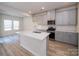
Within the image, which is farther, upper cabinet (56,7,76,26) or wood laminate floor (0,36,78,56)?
upper cabinet (56,7,76,26)

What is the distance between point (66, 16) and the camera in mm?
3270

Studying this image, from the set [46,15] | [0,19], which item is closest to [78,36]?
[46,15]

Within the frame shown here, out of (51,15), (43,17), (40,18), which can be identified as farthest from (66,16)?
(40,18)

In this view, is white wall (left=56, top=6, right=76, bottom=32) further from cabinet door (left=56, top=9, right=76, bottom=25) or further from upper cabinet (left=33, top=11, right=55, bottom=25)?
upper cabinet (left=33, top=11, right=55, bottom=25)

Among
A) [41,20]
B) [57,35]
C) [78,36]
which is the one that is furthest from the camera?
[41,20]

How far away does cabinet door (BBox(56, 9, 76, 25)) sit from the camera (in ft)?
9.96

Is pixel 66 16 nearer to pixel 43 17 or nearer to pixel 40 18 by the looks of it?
pixel 43 17

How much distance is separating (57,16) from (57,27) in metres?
0.63

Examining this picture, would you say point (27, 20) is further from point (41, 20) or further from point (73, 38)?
point (73, 38)

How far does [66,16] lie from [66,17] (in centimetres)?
5

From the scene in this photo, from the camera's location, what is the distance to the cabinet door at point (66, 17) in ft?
9.96

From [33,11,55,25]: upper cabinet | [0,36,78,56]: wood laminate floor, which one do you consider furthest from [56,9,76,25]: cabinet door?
[0,36,78,56]: wood laminate floor

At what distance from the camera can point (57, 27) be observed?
3.76 meters

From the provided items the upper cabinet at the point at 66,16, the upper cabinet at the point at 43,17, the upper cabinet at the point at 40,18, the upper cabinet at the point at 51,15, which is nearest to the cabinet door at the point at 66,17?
the upper cabinet at the point at 66,16
